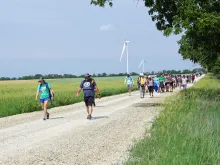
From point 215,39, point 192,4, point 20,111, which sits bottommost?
point 20,111

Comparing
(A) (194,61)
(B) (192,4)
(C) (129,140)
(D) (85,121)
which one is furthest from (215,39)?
(A) (194,61)

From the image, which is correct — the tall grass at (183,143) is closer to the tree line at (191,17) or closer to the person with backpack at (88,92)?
the person with backpack at (88,92)

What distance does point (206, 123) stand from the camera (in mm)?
10211

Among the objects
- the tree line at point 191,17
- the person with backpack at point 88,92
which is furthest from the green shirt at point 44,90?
the tree line at point 191,17

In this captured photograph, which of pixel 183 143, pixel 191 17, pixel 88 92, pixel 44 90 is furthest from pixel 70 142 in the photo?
pixel 191 17

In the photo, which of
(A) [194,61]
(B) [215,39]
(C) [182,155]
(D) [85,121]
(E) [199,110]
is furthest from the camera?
(A) [194,61]

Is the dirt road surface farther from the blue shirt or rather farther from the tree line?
the tree line

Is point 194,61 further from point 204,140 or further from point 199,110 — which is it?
point 204,140

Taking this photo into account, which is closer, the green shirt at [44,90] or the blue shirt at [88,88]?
the blue shirt at [88,88]

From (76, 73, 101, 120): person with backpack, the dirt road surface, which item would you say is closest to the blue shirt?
(76, 73, 101, 120): person with backpack

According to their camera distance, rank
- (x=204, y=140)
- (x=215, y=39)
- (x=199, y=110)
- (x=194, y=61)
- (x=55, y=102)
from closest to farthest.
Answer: (x=204, y=140), (x=199, y=110), (x=215, y=39), (x=55, y=102), (x=194, y=61)

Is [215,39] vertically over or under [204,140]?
over

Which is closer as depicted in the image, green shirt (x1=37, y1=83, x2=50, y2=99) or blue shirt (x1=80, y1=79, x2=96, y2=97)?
Result: blue shirt (x1=80, y1=79, x2=96, y2=97)

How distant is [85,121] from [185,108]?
4392 millimetres
